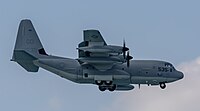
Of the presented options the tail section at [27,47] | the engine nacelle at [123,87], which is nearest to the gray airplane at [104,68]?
the tail section at [27,47]

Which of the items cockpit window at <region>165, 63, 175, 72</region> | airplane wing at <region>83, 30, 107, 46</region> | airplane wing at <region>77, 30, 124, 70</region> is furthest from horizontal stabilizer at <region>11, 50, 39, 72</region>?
cockpit window at <region>165, 63, 175, 72</region>

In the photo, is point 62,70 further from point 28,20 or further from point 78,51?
point 28,20

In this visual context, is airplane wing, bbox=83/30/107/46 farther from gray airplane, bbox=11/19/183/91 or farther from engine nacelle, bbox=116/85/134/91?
engine nacelle, bbox=116/85/134/91

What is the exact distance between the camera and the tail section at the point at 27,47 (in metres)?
64.5

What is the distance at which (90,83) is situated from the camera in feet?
209

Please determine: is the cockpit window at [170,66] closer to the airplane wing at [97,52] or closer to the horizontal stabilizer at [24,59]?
the airplane wing at [97,52]

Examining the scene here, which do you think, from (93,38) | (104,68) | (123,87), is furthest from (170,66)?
(93,38)

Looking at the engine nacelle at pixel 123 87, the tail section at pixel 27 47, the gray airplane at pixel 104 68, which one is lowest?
the engine nacelle at pixel 123 87

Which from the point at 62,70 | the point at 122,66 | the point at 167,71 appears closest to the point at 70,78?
the point at 62,70

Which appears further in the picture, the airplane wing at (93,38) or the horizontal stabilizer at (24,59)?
the horizontal stabilizer at (24,59)

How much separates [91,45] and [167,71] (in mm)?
10104

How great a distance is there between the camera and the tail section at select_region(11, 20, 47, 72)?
64.5 m

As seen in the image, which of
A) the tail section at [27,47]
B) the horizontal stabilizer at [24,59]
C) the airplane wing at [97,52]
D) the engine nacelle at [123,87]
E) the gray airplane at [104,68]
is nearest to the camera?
Result: the airplane wing at [97,52]

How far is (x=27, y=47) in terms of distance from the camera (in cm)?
6638
